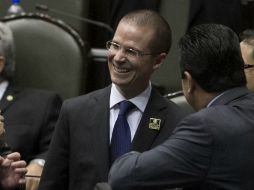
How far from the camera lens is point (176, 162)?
64.7 inches

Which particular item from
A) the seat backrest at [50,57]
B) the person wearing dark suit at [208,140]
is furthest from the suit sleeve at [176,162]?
the seat backrest at [50,57]

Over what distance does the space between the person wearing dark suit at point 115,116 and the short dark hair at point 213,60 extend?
0.35m

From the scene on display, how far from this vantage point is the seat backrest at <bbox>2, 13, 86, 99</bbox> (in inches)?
128

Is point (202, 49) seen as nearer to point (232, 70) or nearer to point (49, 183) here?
point (232, 70)

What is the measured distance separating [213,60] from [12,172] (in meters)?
0.67

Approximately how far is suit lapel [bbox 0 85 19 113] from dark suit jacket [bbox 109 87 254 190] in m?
1.31

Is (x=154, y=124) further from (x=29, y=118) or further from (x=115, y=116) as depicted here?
(x=29, y=118)

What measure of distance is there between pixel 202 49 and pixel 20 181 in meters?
0.65

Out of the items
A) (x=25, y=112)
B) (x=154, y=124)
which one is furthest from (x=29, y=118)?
(x=154, y=124)

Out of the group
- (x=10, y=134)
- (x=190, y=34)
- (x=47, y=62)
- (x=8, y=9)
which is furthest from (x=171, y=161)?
(x=8, y=9)

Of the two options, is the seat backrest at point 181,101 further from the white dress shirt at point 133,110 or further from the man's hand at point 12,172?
the man's hand at point 12,172

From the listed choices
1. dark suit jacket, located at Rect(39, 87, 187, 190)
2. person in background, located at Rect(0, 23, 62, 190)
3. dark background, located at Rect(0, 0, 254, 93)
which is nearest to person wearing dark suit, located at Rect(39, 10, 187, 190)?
dark suit jacket, located at Rect(39, 87, 187, 190)

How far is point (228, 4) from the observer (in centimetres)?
364

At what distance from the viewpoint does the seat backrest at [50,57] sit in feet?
10.7
